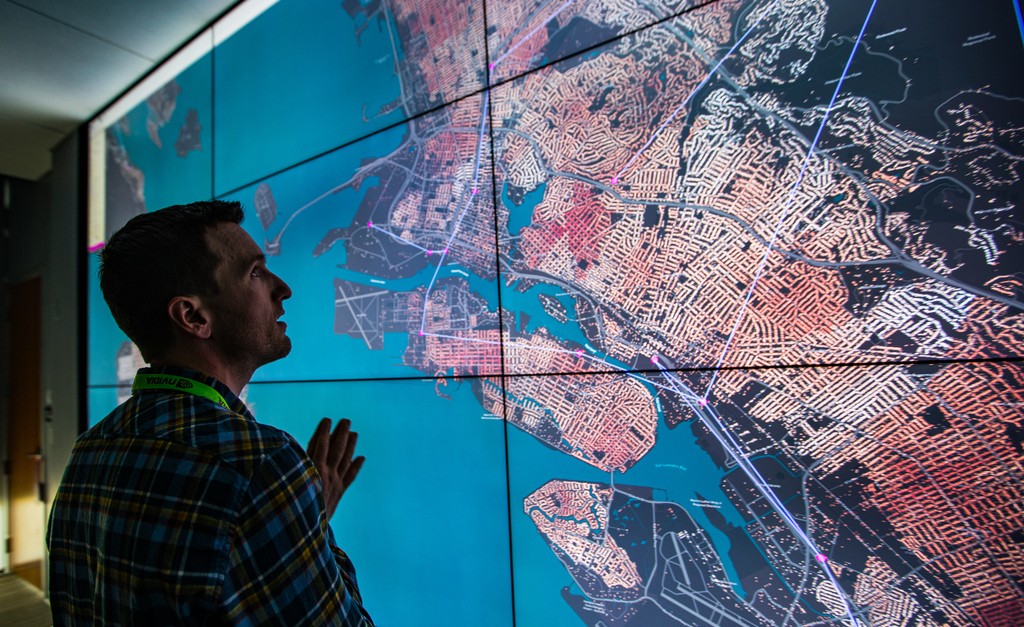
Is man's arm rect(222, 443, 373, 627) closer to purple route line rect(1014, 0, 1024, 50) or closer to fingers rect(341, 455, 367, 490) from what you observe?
fingers rect(341, 455, 367, 490)

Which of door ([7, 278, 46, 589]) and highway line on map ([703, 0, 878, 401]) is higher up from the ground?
highway line on map ([703, 0, 878, 401])

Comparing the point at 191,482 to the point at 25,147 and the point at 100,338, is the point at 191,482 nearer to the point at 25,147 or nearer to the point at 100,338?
the point at 100,338

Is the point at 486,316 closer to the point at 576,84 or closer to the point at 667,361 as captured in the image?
the point at 667,361

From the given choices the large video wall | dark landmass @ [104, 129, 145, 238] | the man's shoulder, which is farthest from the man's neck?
dark landmass @ [104, 129, 145, 238]

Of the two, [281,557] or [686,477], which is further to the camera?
[686,477]

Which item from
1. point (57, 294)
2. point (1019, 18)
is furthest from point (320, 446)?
point (57, 294)

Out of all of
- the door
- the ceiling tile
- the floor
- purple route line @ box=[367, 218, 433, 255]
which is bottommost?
the floor
